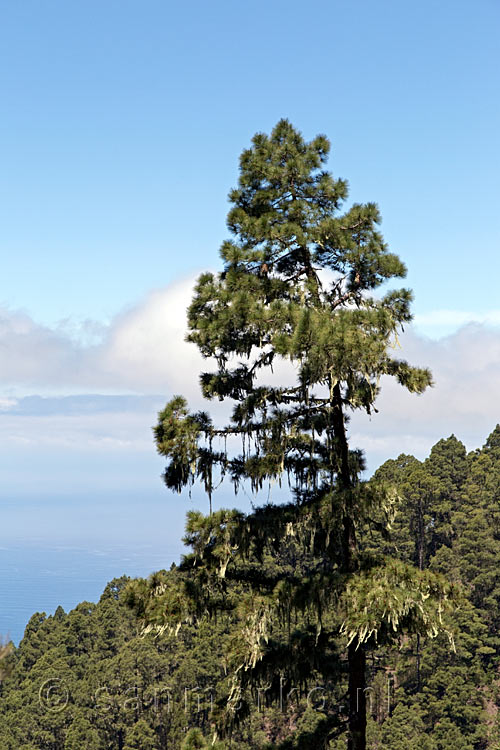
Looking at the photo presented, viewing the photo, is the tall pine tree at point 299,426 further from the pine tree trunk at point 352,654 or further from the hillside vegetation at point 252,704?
the hillside vegetation at point 252,704

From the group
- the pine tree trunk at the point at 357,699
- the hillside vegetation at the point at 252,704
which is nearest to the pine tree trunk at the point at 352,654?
the pine tree trunk at the point at 357,699

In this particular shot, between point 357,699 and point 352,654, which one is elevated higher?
point 352,654

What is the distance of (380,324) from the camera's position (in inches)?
411

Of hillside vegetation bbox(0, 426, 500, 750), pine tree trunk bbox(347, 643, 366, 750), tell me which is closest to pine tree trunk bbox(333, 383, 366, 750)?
pine tree trunk bbox(347, 643, 366, 750)

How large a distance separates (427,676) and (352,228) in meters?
55.3

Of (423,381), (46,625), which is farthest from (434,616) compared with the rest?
(46,625)

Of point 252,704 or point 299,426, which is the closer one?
point 299,426

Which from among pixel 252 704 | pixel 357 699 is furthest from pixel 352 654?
pixel 252 704

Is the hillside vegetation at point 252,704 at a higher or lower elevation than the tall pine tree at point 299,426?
lower

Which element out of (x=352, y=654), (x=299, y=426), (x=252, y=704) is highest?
(x=299, y=426)

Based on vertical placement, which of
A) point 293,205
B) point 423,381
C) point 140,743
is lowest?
point 140,743

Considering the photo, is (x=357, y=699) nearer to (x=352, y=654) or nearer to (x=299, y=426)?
(x=352, y=654)

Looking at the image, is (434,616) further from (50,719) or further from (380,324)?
(50,719)

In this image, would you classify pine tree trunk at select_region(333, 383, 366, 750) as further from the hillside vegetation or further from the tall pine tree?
the hillside vegetation
